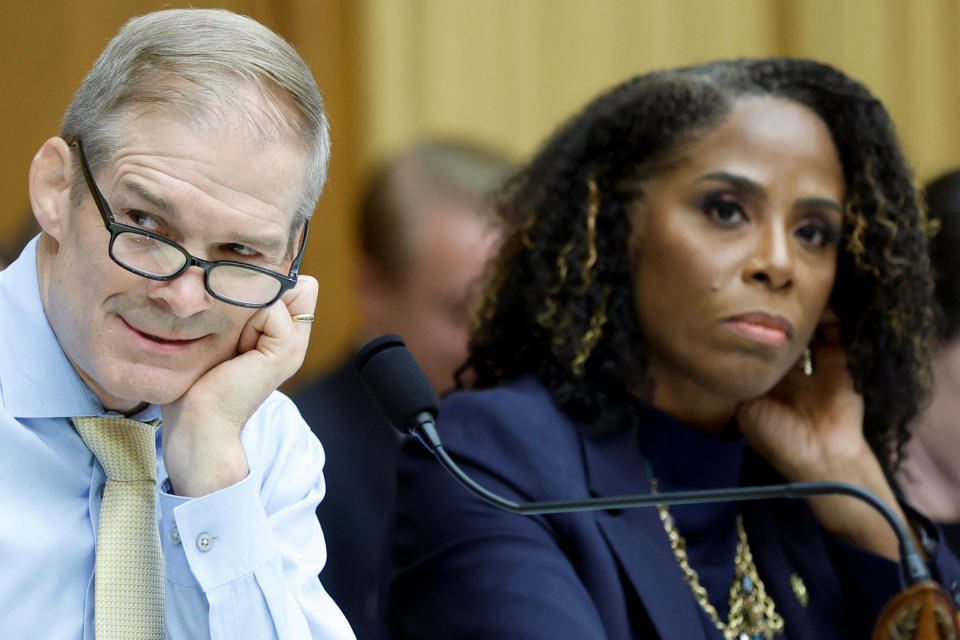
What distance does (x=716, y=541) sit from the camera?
2.03 m

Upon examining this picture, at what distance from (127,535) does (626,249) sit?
3.45 feet

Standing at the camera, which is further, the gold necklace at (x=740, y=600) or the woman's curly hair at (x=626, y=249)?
the woman's curly hair at (x=626, y=249)

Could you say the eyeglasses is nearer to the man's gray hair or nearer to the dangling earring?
the man's gray hair

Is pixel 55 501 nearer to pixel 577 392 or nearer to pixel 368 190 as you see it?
pixel 577 392

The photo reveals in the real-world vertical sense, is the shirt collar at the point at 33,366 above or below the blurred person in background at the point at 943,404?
above

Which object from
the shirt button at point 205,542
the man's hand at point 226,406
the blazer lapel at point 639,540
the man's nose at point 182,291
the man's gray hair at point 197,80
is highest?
the man's gray hair at point 197,80

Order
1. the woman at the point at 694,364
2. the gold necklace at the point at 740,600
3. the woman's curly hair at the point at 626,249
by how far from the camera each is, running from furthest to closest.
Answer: the woman's curly hair at the point at 626,249, the gold necklace at the point at 740,600, the woman at the point at 694,364

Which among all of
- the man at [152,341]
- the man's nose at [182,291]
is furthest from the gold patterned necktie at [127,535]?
the man's nose at [182,291]

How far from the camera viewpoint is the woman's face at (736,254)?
1960mm

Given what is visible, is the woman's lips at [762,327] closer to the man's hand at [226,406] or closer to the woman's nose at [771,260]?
the woman's nose at [771,260]

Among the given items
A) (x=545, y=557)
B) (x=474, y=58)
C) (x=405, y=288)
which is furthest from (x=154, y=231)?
(x=474, y=58)

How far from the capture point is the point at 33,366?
136 centimetres

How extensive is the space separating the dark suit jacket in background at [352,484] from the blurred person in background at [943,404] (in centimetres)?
111

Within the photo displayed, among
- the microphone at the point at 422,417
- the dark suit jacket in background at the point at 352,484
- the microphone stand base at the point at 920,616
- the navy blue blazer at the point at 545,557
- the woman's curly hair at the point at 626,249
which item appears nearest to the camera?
the microphone stand base at the point at 920,616
